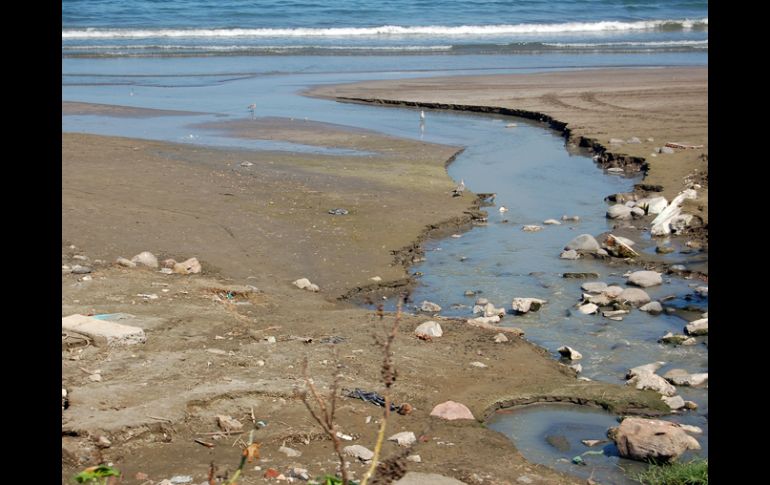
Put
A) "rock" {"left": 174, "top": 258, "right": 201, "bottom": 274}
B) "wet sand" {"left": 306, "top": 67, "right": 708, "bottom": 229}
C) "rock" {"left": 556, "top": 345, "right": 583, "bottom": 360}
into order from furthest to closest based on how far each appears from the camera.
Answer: "wet sand" {"left": 306, "top": 67, "right": 708, "bottom": 229}, "rock" {"left": 174, "top": 258, "right": 201, "bottom": 274}, "rock" {"left": 556, "top": 345, "right": 583, "bottom": 360}

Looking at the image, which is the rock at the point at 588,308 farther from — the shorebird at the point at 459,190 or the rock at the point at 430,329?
the shorebird at the point at 459,190

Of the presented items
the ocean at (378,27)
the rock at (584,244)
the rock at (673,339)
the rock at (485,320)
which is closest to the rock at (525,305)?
the rock at (485,320)

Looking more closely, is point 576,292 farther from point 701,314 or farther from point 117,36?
point 117,36

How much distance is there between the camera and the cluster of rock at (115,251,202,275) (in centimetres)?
650

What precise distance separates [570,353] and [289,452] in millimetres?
2123

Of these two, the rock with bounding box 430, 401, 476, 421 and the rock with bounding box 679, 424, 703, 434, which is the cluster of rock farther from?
the rock with bounding box 679, 424, 703, 434

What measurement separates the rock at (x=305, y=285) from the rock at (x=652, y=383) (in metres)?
2.44

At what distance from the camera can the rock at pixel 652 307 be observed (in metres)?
6.07

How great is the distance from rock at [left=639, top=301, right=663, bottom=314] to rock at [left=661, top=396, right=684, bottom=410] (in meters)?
1.56

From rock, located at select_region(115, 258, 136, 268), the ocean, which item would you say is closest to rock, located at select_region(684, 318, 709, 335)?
rock, located at select_region(115, 258, 136, 268)

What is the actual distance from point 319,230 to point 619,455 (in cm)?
429

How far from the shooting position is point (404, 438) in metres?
3.96
